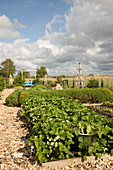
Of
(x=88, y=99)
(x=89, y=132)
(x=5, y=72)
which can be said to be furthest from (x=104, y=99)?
(x=5, y=72)

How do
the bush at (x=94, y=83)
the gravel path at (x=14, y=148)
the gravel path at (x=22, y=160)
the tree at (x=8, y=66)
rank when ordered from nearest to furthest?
the gravel path at (x=22, y=160) < the gravel path at (x=14, y=148) < the bush at (x=94, y=83) < the tree at (x=8, y=66)

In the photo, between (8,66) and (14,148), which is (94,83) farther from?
(8,66)

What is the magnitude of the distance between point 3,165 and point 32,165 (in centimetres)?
52

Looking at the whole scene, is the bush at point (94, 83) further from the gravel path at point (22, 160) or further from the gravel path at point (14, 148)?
the gravel path at point (22, 160)

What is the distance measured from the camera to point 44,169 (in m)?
2.24

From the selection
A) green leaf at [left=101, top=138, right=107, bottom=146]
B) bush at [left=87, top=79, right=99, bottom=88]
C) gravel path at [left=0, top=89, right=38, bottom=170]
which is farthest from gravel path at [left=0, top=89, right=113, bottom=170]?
bush at [left=87, top=79, right=99, bottom=88]

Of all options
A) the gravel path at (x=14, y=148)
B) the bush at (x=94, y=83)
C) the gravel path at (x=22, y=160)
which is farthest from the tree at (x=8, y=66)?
the gravel path at (x=22, y=160)

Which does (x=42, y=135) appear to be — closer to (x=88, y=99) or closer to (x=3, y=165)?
(x=3, y=165)

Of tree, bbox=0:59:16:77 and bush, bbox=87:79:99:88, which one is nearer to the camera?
bush, bbox=87:79:99:88

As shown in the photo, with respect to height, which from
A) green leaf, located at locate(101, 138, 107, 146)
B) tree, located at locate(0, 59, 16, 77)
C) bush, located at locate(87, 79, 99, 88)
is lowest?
green leaf, located at locate(101, 138, 107, 146)

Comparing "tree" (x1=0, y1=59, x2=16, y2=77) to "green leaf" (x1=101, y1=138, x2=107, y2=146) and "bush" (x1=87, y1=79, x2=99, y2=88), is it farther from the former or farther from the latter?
"green leaf" (x1=101, y1=138, x2=107, y2=146)

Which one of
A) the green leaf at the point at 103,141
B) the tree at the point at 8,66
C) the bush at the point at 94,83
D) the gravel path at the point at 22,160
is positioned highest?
the tree at the point at 8,66

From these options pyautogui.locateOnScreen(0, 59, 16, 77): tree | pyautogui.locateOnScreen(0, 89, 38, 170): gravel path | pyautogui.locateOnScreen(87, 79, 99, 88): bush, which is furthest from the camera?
pyautogui.locateOnScreen(0, 59, 16, 77): tree

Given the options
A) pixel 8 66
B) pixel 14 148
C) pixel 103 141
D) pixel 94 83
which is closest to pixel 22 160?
pixel 14 148
